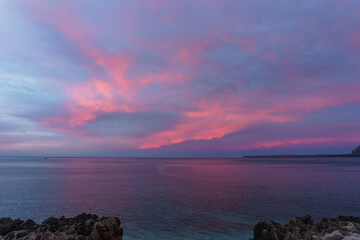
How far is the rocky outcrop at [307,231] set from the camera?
17.1 metres

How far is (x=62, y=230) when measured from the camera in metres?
19.3

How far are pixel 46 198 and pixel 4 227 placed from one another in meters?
26.2

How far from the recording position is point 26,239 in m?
16.4

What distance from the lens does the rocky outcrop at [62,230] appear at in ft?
56.2

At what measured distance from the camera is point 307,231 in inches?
760

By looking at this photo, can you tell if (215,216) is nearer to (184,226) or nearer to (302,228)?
(184,226)

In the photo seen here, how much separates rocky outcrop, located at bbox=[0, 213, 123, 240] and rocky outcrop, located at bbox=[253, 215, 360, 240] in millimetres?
11633

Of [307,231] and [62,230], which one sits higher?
[62,230]

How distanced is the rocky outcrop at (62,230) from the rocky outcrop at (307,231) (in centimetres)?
1163

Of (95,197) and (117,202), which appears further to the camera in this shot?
(95,197)

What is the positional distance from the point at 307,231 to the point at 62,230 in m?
19.7

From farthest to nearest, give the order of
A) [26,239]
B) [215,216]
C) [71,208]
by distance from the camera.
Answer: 1. [71,208]
2. [215,216]
3. [26,239]

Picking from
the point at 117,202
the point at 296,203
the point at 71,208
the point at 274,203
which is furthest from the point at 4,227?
the point at 296,203

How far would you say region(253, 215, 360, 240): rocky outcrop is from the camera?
17125mm
